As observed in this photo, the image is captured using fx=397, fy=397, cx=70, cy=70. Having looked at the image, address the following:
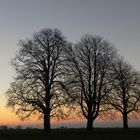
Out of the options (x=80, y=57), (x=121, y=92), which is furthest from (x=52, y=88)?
(x=121, y=92)

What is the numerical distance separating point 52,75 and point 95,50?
1081cm

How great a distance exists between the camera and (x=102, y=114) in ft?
199

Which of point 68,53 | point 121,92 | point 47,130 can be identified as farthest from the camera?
point 121,92

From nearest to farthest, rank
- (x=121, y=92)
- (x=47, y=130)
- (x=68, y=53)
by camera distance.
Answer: (x=47, y=130)
(x=68, y=53)
(x=121, y=92)

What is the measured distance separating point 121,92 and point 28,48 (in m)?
19.6

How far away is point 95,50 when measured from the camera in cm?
6156

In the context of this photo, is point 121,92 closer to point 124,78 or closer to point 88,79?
point 124,78

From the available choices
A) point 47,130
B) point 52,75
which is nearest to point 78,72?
point 52,75

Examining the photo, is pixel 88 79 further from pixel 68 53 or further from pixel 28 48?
pixel 28 48

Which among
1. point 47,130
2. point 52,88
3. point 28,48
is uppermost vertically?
point 28,48

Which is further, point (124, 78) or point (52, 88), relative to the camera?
point (124, 78)

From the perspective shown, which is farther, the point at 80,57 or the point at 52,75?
the point at 80,57

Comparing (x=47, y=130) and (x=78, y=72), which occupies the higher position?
(x=78, y=72)

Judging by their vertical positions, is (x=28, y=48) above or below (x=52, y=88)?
above
